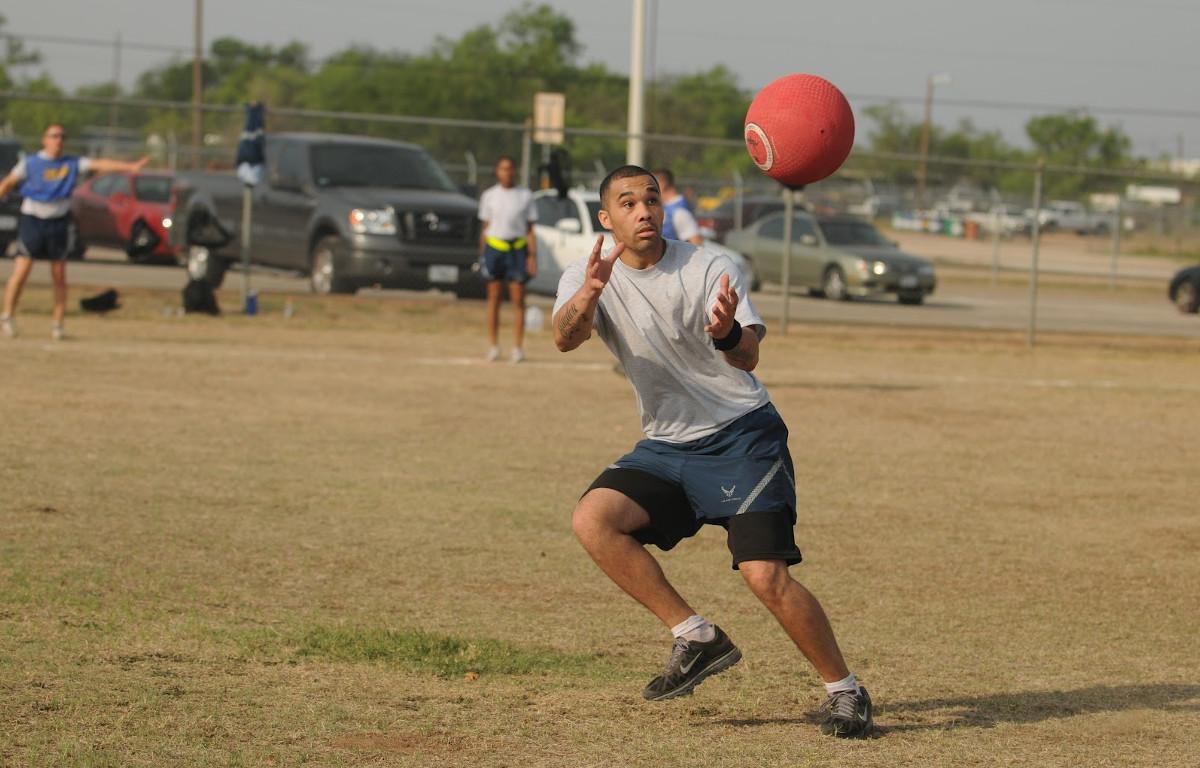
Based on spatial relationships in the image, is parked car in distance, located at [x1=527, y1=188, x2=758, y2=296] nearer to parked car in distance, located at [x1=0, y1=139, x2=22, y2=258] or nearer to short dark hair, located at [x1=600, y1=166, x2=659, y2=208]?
parked car in distance, located at [x1=0, y1=139, x2=22, y2=258]

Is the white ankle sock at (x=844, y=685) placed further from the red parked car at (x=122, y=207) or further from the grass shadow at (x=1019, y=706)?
the red parked car at (x=122, y=207)

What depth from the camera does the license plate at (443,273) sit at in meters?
21.5

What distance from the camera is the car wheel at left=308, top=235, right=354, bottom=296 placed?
2166 cm

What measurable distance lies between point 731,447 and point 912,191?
120ft

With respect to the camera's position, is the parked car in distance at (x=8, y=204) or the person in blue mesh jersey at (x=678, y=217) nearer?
the person in blue mesh jersey at (x=678, y=217)

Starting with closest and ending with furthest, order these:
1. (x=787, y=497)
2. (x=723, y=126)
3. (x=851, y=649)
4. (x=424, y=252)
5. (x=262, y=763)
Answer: (x=262, y=763)
(x=787, y=497)
(x=851, y=649)
(x=424, y=252)
(x=723, y=126)

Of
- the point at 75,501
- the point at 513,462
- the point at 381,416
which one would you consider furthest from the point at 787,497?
the point at 381,416

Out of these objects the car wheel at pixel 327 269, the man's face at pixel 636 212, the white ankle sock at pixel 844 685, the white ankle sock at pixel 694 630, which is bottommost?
the white ankle sock at pixel 844 685

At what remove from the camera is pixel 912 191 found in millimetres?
41062

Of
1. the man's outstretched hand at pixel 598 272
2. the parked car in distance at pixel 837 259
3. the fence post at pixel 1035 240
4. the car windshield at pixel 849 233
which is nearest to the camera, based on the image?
the man's outstretched hand at pixel 598 272

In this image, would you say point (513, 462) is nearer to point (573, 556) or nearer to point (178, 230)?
point (573, 556)

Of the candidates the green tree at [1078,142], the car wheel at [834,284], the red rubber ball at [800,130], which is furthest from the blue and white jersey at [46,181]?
the green tree at [1078,142]

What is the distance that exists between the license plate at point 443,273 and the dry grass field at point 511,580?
6.00 metres

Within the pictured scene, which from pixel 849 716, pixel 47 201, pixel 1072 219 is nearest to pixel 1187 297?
pixel 47 201
